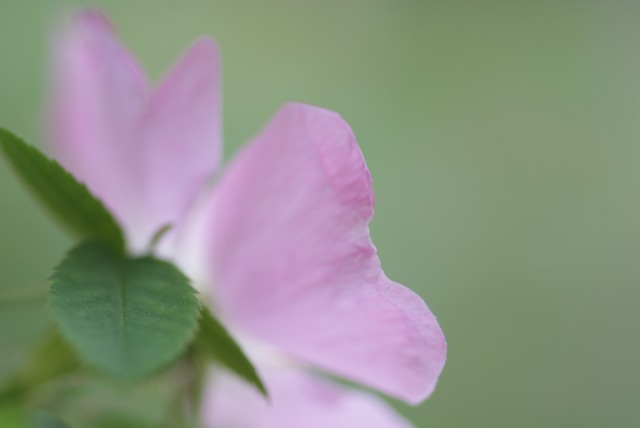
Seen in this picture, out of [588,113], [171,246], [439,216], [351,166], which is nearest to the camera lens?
[351,166]

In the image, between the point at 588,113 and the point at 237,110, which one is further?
the point at 588,113

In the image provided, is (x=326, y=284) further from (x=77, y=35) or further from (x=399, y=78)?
(x=399, y=78)

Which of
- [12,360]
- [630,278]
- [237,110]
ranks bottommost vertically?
[630,278]

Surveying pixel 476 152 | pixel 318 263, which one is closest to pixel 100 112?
pixel 318 263

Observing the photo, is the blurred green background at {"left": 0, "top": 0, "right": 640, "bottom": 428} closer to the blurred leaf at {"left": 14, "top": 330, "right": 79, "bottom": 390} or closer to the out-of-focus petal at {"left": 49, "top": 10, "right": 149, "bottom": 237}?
the out-of-focus petal at {"left": 49, "top": 10, "right": 149, "bottom": 237}

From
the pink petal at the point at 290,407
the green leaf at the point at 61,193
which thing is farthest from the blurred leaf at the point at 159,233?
the pink petal at the point at 290,407

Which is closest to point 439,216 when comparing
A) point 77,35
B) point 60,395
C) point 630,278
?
point 630,278

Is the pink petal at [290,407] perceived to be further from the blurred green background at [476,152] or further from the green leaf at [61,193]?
the blurred green background at [476,152]

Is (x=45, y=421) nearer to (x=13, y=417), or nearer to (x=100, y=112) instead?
(x=13, y=417)

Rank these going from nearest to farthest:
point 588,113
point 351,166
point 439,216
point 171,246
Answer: point 351,166 < point 171,246 < point 439,216 < point 588,113
